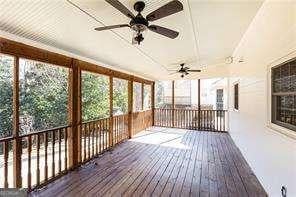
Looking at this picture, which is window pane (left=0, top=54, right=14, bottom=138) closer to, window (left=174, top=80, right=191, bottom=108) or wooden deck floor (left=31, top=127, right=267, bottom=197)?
wooden deck floor (left=31, top=127, right=267, bottom=197)

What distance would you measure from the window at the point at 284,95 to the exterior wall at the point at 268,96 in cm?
11

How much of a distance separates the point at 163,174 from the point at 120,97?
527 centimetres

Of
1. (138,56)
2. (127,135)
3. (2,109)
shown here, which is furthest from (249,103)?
(2,109)

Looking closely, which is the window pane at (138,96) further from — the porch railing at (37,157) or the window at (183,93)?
the window at (183,93)

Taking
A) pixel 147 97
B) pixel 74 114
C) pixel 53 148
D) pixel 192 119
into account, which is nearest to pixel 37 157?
pixel 53 148

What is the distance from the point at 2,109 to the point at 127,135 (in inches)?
161

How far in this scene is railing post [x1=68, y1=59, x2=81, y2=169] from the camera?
4.80 metres

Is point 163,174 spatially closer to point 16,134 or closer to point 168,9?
point 16,134

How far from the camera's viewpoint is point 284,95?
9.98 ft

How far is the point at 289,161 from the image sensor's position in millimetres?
2572

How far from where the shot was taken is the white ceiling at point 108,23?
2871mm

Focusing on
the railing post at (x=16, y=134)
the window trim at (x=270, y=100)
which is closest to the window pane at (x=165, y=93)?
the window trim at (x=270, y=100)

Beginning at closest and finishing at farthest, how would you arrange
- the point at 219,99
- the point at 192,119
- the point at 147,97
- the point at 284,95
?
the point at 284,95
the point at 192,119
the point at 147,97
the point at 219,99

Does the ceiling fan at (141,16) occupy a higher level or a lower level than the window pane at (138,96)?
higher
